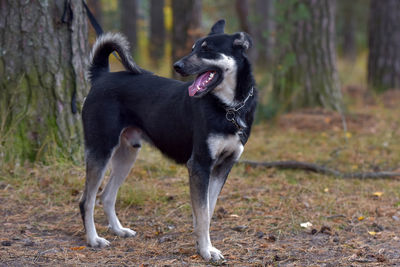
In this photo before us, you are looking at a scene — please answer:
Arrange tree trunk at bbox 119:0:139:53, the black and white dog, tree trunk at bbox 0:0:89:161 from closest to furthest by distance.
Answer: the black and white dog, tree trunk at bbox 0:0:89:161, tree trunk at bbox 119:0:139:53

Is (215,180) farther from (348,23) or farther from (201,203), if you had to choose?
(348,23)

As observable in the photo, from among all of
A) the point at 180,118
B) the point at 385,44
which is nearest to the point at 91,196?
the point at 180,118

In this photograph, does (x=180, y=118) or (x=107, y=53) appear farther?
(x=107, y=53)

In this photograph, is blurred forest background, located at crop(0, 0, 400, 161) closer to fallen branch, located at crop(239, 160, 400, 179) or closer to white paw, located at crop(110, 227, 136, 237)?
white paw, located at crop(110, 227, 136, 237)

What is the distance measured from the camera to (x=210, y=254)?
3.88 metres

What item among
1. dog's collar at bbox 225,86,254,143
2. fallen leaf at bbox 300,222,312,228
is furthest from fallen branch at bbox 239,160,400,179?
dog's collar at bbox 225,86,254,143

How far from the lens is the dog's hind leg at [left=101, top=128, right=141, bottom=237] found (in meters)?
4.51

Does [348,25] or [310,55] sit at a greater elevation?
[310,55]

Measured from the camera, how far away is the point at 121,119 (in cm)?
430

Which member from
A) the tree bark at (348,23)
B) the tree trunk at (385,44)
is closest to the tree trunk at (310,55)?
the tree trunk at (385,44)

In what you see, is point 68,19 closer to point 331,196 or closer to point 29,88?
point 29,88

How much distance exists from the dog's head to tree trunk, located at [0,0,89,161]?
7.80 feet

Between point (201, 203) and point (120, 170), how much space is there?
115 centimetres

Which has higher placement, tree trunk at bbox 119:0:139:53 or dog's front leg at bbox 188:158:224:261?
tree trunk at bbox 119:0:139:53
